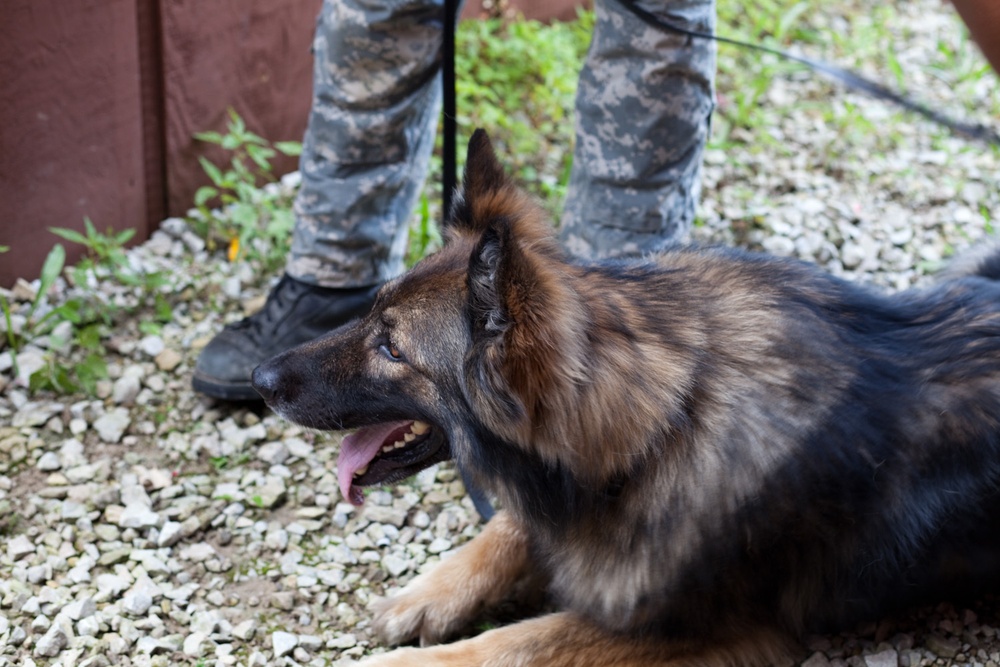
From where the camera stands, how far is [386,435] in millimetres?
2615

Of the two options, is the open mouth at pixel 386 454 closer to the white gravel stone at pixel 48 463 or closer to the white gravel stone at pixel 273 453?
the white gravel stone at pixel 273 453

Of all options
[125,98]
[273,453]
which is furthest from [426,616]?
[125,98]

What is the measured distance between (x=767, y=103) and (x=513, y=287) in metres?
3.94

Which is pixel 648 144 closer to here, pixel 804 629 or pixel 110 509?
pixel 804 629

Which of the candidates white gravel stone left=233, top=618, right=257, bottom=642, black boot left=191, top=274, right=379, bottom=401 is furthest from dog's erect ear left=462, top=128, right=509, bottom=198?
white gravel stone left=233, top=618, right=257, bottom=642

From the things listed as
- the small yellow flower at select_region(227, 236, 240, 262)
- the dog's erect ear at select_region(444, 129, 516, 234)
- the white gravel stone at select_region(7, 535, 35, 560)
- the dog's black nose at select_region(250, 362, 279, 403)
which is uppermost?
the dog's erect ear at select_region(444, 129, 516, 234)

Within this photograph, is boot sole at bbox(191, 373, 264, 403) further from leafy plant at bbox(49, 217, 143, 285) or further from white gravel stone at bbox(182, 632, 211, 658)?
white gravel stone at bbox(182, 632, 211, 658)

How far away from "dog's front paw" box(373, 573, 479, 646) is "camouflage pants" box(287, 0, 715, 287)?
124cm

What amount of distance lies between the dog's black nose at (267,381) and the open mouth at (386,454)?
0.22 metres

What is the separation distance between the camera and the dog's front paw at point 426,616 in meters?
2.77

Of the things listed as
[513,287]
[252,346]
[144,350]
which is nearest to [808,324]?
[513,287]

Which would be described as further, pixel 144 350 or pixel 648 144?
pixel 144 350

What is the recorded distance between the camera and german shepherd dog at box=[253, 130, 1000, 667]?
7.40ft

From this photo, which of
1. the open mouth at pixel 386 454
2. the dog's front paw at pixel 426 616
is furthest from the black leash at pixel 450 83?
the open mouth at pixel 386 454
